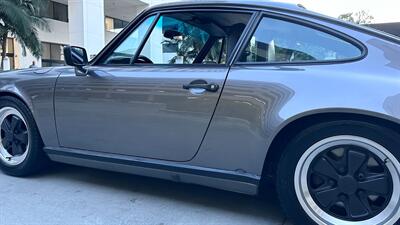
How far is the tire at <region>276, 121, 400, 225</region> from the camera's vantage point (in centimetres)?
237

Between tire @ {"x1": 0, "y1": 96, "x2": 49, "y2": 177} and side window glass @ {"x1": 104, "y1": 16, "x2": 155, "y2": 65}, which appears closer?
side window glass @ {"x1": 104, "y1": 16, "x2": 155, "y2": 65}

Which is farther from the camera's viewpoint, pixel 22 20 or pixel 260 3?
pixel 22 20

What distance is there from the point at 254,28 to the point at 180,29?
0.67m

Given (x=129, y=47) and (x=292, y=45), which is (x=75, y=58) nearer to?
(x=129, y=47)

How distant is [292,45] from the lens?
269 centimetres

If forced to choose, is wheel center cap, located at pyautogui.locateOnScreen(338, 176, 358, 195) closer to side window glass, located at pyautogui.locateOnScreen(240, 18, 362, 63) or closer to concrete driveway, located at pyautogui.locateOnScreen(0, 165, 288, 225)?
concrete driveway, located at pyautogui.locateOnScreen(0, 165, 288, 225)

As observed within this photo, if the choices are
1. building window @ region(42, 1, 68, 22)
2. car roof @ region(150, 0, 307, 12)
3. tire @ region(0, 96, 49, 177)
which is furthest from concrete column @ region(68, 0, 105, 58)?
car roof @ region(150, 0, 307, 12)

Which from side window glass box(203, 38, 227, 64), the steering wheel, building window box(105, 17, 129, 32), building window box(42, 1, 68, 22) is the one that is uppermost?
building window box(42, 1, 68, 22)

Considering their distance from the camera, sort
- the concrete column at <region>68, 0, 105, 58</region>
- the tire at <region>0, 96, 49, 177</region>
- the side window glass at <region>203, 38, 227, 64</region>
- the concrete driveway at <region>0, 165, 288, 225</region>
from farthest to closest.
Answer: the concrete column at <region>68, 0, 105, 58</region>
the tire at <region>0, 96, 49, 177</region>
the side window glass at <region>203, 38, 227, 64</region>
the concrete driveway at <region>0, 165, 288, 225</region>

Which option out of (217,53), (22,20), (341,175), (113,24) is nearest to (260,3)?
(217,53)

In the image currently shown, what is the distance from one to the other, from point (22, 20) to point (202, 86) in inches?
632

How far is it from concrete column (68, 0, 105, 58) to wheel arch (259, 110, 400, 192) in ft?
59.6

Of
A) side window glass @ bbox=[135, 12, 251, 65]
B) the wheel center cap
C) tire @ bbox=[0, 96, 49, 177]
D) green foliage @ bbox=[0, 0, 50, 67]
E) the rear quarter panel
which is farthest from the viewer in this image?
green foliage @ bbox=[0, 0, 50, 67]

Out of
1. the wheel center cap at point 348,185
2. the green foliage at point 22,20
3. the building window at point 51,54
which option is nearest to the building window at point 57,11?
the building window at point 51,54
